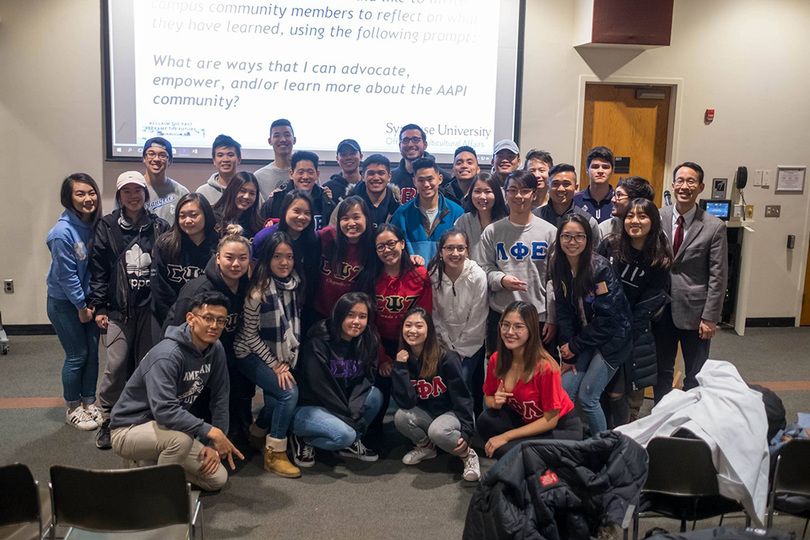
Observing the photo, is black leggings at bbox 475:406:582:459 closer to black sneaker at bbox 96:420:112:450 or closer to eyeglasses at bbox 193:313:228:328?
eyeglasses at bbox 193:313:228:328

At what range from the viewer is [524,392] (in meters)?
3.00

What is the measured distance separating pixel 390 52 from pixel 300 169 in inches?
84.7

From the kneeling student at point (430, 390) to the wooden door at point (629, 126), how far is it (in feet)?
11.5

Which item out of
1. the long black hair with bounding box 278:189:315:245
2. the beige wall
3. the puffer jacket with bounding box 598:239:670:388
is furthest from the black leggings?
the beige wall

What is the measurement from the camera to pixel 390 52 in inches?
218

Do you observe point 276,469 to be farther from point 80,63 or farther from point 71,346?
point 80,63

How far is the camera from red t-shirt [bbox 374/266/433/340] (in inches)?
132

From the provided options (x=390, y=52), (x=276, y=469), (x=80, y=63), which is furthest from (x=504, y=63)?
(x=276, y=469)

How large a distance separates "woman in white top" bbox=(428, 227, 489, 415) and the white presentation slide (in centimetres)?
254

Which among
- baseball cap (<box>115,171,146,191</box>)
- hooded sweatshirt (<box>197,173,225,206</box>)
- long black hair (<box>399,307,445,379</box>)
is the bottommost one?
long black hair (<box>399,307,445,379</box>)

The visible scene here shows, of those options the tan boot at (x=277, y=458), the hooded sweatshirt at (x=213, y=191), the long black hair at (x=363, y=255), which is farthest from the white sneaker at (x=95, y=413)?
the long black hair at (x=363, y=255)

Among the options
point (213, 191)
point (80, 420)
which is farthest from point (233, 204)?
point (80, 420)

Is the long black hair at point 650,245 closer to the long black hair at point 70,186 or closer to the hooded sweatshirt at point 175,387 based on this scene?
the hooded sweatshirt at point 175,387

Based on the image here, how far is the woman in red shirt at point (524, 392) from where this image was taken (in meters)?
2.96
